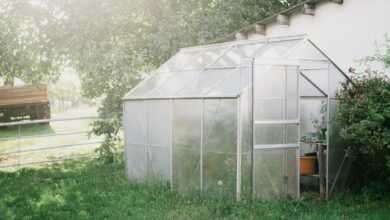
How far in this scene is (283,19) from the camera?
1339 cm

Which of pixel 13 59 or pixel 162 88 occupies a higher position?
pixel 13 59

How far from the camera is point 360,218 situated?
8539mm

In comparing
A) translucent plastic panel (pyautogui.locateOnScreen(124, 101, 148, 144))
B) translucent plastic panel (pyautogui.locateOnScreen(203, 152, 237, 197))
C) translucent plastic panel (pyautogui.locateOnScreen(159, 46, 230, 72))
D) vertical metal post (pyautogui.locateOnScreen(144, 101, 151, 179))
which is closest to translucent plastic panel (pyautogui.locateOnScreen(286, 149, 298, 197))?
translucent plastic panel (pyautogui.locateOnScreen(203, 152, 237, 197))

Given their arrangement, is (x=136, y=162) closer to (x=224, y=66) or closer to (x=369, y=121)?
(x=224, y=66)

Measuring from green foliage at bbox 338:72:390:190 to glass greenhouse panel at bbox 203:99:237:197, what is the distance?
1992 mm

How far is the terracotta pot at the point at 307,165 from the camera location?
35.3 feet

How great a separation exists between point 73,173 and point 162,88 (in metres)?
3.70

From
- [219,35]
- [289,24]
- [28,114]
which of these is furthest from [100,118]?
[28,114]

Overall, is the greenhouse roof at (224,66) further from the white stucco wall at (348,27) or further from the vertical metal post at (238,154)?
the white stucco wall at (348,27)

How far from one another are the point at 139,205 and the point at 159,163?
201 centimetres

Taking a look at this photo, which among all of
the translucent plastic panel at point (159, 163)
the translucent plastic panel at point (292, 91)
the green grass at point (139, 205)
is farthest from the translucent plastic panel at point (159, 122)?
the translucent plastic panel at point (292, 91)

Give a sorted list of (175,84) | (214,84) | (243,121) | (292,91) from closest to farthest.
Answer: (243,121) → (292,91) → (214,84) → (175,84)

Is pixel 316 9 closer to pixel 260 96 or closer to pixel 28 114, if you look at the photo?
pixel 260 96

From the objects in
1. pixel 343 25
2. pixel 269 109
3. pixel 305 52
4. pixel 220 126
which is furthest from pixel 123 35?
pixel 269 109
